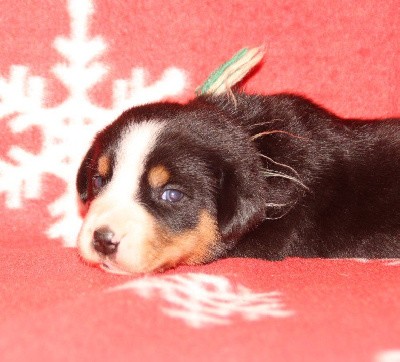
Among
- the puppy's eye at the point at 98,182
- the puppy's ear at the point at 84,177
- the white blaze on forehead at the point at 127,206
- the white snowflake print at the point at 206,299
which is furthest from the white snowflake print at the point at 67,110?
the white snowflake print at the point at 206,299

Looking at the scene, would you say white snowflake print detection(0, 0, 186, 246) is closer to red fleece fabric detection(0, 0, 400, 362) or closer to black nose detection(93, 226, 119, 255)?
red fleece fabric detection(0, 0, 400, 362)

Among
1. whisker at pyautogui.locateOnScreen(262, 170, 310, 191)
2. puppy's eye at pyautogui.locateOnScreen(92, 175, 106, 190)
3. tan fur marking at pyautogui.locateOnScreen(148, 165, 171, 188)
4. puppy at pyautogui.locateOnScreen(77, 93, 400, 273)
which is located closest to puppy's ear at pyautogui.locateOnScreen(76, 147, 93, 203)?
puppy at pyautogui.locateOnScreen(77, 93, 400, 273)

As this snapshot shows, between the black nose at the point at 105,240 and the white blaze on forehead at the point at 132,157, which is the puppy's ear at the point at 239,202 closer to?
the white blaze on forehead at the point at 132,157

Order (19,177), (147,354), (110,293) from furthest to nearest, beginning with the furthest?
(19,177)
(110,293)
(147,354)

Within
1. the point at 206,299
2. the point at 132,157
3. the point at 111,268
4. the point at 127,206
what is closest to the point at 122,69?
the point at 132,157

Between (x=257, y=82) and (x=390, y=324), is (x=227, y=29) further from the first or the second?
(x=390, y=324)

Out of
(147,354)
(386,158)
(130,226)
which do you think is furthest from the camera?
(386,158)

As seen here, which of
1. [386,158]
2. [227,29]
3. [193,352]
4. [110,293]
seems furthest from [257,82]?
[193,352]

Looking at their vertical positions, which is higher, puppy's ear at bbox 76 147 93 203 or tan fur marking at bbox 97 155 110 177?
tan fur marking at bbox 97 155 110 177
